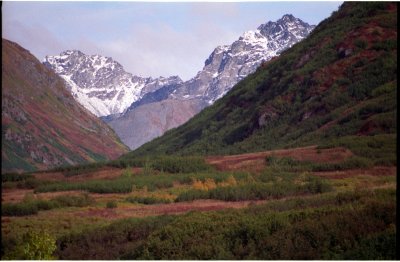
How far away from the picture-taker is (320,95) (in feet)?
232

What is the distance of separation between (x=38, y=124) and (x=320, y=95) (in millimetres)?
87632

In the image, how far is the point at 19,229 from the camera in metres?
27.3

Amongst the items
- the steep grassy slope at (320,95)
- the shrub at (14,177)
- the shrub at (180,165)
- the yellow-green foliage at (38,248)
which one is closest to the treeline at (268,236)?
the yellow-green foliage at (38,248)

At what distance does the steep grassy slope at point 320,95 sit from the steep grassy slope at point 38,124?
39.0 metres

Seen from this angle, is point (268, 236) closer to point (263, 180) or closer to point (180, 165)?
point (263, 180)

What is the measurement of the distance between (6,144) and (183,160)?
233 ft

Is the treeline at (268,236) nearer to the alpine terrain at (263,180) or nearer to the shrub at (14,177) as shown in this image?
→ the alpine terrain at (263,180)

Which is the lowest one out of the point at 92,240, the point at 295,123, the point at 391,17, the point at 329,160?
the point at 92,240

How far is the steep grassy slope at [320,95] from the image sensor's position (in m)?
59.7

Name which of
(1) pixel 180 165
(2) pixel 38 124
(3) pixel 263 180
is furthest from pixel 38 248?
(2) pixel 38 124

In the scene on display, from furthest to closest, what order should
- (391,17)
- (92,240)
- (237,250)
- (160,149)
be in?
(160,149) → (391,17) → (92,240) → (237,250)

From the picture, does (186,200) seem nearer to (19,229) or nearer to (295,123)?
(19,229)

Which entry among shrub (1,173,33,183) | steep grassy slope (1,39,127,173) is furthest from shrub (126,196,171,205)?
steep grassy slope (1,39,127,173)

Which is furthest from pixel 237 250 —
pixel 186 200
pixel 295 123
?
pixel 295 123
